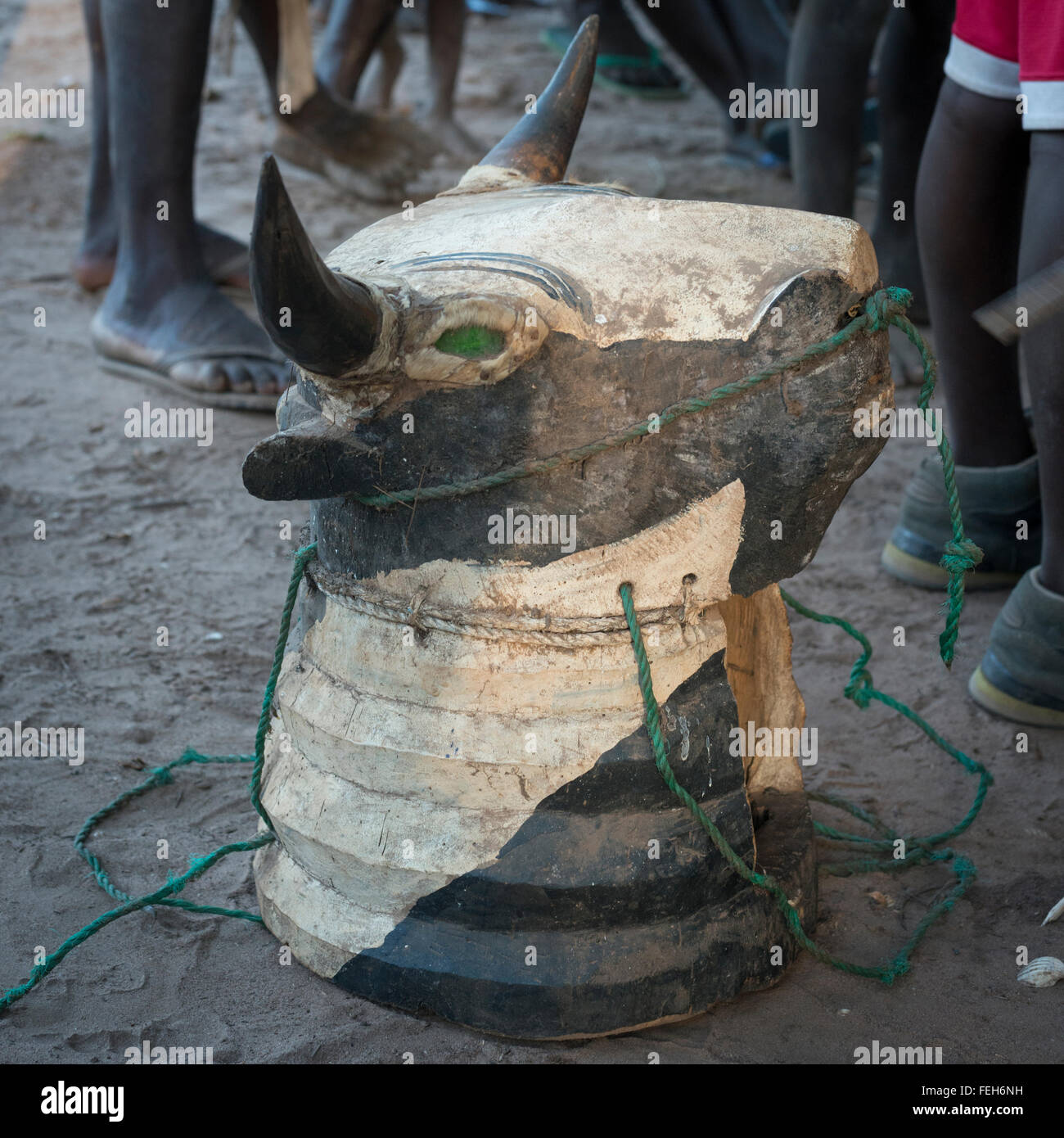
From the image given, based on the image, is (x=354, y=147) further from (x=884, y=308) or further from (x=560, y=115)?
(x=884, y=308)

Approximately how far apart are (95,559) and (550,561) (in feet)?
5.59

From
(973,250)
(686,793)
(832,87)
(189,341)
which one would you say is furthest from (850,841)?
(832,87)

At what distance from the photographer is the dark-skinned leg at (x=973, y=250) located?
8.02 ft

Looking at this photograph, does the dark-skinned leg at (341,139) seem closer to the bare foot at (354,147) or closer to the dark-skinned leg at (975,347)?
the bare foot at (354,147)

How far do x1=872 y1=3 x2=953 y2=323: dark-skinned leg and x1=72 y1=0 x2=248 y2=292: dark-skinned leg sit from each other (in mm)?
2061

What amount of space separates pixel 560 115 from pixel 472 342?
697 millimetres

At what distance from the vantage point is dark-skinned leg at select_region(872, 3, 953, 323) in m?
3.67

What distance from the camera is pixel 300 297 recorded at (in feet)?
4.16

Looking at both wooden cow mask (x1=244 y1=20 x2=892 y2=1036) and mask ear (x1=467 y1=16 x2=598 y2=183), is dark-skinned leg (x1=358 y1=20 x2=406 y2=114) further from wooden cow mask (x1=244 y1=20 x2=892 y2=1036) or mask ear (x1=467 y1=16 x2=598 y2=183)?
wooden cow mask (x1=244 y1=20 x2=892 y2=1036)

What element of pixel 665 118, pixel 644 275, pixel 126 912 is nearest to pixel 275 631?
pixel 126 912

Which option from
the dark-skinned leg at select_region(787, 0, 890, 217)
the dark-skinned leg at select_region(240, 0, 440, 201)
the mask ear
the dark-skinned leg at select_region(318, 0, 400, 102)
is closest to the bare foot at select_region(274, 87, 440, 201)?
the dark-skinned leg at select_region(240, 0, 440, 201)

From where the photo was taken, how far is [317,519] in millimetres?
1725

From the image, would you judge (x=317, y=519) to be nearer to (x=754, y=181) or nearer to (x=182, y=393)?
(x=182, y=393)

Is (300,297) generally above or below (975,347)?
above
